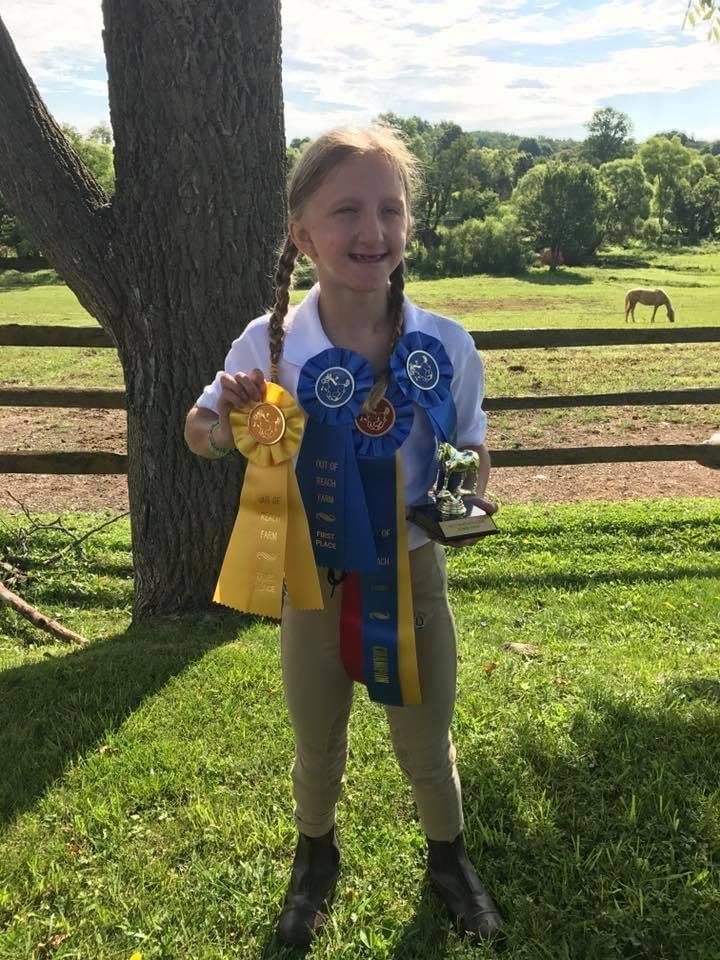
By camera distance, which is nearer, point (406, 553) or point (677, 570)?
point (406, 553)

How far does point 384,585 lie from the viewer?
1.87 metres

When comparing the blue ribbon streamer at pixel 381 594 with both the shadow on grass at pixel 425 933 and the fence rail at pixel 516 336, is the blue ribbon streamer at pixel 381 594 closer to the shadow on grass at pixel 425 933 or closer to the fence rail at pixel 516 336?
the shadow on grass at pixel 425 933

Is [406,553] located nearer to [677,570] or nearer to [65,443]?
[677,570]

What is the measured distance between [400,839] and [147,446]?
2360 mm

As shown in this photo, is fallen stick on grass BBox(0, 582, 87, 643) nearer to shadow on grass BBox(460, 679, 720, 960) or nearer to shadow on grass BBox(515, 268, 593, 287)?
shadow on grass BBox(460, 679, 720, 960)

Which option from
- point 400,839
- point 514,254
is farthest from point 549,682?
point 514,254

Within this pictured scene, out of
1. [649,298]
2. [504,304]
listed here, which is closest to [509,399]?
[649,298]

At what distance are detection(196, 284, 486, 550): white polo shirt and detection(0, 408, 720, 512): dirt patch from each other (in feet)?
16.6

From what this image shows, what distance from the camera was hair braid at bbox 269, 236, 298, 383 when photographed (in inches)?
72.7

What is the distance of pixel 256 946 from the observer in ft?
6.85

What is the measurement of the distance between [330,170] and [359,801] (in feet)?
6.44

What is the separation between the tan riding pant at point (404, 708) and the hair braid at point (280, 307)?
0.55 meters

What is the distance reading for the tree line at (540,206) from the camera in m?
53.6

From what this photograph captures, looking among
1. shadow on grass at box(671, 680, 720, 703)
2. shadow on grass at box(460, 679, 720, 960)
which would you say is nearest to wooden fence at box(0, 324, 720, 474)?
shadow on grass at box(671, 680, 720, 703)
